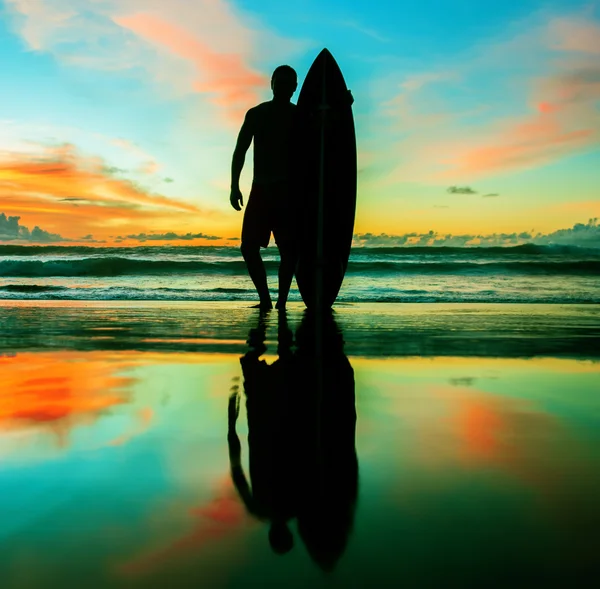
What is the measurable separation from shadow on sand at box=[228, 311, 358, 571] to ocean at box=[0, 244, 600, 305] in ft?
22.2

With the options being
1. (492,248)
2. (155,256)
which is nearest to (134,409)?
(155,256)

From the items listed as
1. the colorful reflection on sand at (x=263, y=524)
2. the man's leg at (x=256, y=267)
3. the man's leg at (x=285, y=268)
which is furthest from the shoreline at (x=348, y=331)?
the colorful reflection on sand at (x=263, y=524)

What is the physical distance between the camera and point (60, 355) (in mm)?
3305

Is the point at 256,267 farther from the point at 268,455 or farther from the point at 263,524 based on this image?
the point at 263,524

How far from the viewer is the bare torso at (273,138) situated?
6.26 meters

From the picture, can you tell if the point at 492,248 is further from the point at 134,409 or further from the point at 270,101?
the point at 134,409

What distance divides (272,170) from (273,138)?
0.30 metres

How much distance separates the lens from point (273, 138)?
6258mm

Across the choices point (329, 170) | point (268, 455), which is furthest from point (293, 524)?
point (329, 170)

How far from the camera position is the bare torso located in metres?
6.26

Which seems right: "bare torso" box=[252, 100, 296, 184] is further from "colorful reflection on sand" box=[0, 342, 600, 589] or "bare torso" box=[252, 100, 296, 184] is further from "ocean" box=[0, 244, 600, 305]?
"colorful reflection on sand" box=[0, 342, 600, 589]

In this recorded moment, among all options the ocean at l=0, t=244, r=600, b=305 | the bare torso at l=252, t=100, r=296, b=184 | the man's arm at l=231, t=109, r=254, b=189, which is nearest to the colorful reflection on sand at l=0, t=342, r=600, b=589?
the bare torso at l=252, t=100, r=296, b=184

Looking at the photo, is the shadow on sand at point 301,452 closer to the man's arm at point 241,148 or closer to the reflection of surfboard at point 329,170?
the reflection of surfboard at point 329,170

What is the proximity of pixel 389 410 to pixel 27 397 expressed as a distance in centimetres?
121
